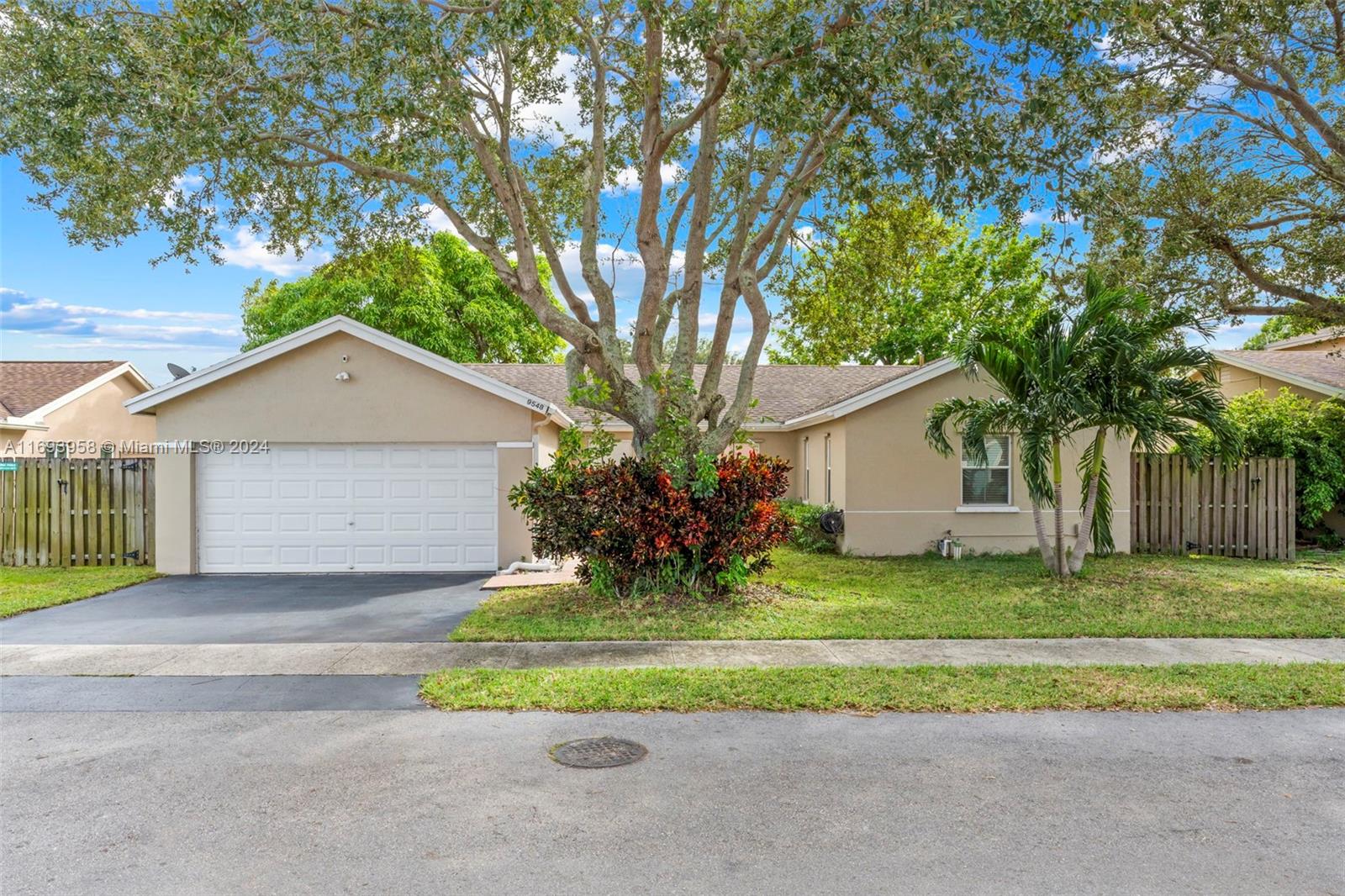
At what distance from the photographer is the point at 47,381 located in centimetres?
2094

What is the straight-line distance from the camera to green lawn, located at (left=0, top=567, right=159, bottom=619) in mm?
10875

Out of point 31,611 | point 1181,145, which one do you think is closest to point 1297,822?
point 1181,145

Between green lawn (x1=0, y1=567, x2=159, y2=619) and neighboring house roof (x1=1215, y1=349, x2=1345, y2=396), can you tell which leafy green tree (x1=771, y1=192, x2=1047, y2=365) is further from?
green lawn (x1=0, y1=567, x2=159, y2=619)

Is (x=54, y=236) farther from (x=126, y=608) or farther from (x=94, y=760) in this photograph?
(x=94, y=760)

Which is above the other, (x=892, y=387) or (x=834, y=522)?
(x=892, y=387)

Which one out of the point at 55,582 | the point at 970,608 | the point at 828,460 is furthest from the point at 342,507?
the point at 970,608

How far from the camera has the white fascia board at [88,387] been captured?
18.9m

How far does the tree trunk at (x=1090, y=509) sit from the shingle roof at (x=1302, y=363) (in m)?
9.96

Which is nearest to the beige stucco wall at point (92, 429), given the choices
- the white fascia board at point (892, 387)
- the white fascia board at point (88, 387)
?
the white fascia board at point (88, 387)

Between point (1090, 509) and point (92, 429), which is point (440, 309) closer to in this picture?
point (92, 429)

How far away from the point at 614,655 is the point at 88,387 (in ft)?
64.8

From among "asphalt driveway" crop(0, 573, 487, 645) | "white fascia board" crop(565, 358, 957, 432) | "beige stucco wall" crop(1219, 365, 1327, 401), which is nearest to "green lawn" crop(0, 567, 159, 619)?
"asphalt driveway" crop(0, 573, 487, 645)

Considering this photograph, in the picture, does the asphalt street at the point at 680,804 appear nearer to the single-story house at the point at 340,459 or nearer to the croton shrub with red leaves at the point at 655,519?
the croton shrub with red leaves at the point at 655,519

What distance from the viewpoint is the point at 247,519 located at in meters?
13.9
